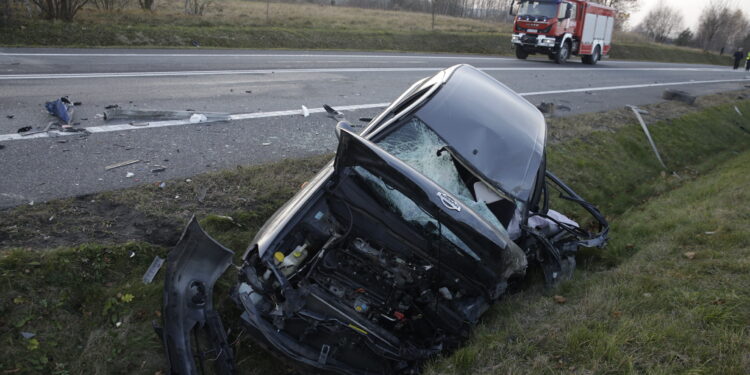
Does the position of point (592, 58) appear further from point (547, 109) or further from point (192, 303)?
point (192, 303)

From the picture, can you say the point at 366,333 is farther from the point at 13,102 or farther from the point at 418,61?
the point at 418,61

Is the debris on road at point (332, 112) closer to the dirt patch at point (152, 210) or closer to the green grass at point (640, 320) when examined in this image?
the dirt patch at point (152, 210)

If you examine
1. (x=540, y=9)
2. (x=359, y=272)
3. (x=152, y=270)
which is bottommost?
(x=152, y=270)

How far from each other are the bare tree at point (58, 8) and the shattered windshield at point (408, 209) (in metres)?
15.0

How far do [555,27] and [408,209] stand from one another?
57.9 ft

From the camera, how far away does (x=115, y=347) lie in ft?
10.2

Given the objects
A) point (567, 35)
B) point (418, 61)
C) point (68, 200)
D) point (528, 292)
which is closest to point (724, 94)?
point (567, 35)

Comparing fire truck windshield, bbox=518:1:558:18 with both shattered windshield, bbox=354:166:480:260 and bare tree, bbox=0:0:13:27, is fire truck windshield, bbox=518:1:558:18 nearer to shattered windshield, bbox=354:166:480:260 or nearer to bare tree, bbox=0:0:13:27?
bare tree, bbox=0:0:13:27

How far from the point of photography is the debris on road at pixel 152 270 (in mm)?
3520

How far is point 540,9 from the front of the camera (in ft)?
60.0

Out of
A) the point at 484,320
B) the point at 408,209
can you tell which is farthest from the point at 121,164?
the point at 484,320

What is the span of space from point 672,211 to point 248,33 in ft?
47.6

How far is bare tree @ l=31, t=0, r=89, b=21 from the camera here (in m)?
13.8

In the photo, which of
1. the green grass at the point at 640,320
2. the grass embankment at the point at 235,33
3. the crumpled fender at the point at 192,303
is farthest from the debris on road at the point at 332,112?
the grass embankment at the point at 235,33
